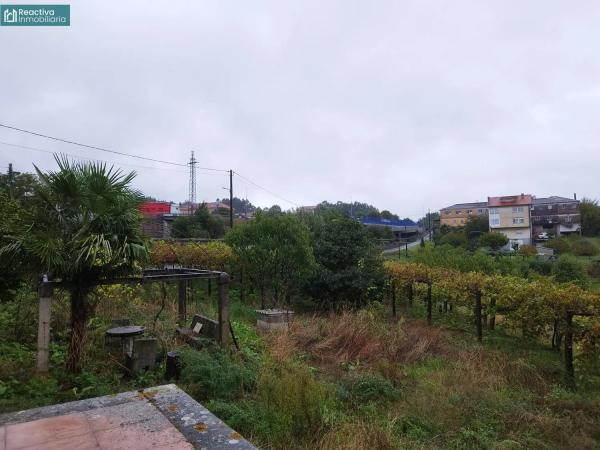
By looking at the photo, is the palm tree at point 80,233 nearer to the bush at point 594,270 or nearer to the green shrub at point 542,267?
the green shrub at point 542,267

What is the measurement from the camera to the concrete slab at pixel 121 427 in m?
2.40

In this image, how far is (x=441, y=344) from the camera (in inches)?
285

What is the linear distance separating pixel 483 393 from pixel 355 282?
632 centimetres

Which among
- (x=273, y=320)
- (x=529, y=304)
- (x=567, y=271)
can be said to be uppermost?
(x=529, y=304)

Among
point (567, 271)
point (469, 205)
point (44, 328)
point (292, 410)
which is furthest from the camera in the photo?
point (469, 205)

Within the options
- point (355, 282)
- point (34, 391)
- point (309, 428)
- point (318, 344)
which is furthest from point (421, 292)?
point (34, 391)

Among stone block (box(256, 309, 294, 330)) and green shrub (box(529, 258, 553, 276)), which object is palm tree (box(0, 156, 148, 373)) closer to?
stone block (box(256, 309, 294, 330))

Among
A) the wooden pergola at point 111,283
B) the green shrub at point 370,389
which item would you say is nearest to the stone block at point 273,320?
the wooden pergola at point 111,283

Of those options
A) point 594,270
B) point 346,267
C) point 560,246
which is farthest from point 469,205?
point 346,267

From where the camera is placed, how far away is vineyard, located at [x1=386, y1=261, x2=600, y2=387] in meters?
5.75

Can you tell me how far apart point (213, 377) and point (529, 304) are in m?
5.50

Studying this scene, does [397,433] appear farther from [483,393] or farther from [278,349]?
[278,349]

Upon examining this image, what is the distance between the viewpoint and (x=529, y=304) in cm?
692

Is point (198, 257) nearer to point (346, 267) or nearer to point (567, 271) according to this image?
point (346, 267)
